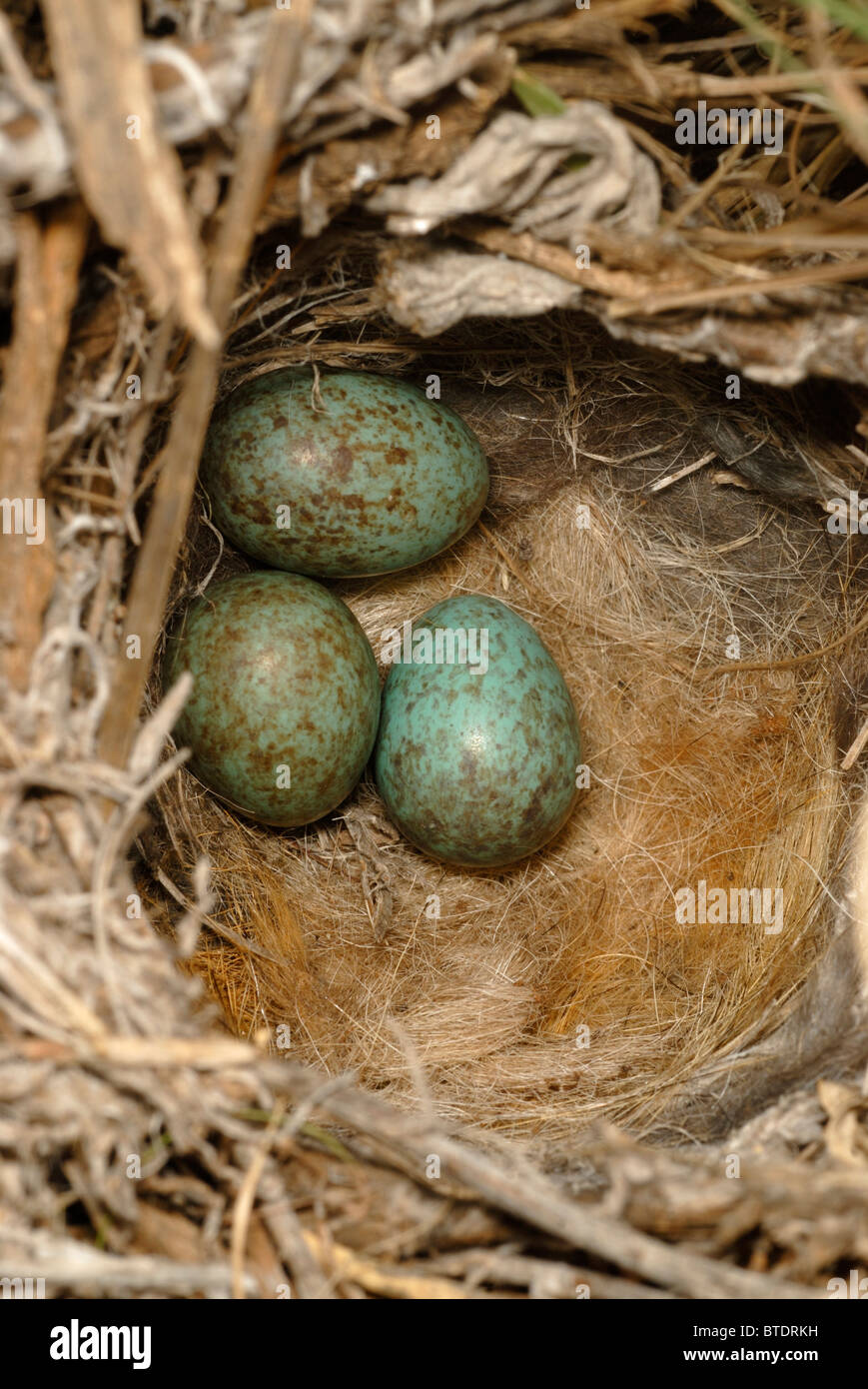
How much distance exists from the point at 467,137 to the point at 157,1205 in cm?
123

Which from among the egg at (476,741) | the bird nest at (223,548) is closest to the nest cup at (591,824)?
the bird nest at (223,548)

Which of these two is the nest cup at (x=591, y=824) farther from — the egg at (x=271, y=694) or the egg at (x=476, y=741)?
the egg at (x=476, y=741)

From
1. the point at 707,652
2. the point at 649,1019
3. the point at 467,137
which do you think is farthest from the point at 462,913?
the point at 467,137

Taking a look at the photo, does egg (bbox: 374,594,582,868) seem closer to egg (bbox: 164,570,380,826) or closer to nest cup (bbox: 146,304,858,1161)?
egg (bbox: 164,570,380,826)

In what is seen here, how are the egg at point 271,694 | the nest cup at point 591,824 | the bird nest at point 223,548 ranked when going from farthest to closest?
1. the nest cup at point 591,824
2. the egg at point 271,694
3. the bird nest at point 223,548

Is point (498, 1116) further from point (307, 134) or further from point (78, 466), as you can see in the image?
point (307, 134)

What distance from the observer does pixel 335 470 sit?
186 centimetres

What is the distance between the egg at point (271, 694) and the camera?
1.84m

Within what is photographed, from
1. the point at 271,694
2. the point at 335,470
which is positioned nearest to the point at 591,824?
the point at 271,694

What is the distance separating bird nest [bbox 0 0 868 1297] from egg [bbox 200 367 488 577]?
0.09m

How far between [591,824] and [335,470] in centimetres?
93

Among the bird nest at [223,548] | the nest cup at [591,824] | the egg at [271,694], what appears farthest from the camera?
the nest cup at [591,824]

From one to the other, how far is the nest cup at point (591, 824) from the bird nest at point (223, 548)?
0.01 meters

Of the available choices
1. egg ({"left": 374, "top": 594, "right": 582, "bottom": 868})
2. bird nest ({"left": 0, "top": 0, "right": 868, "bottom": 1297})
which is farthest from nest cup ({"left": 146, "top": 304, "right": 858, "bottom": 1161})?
egg ({"left": 374, "top": 594, "right": 582, "bottom": 868})
